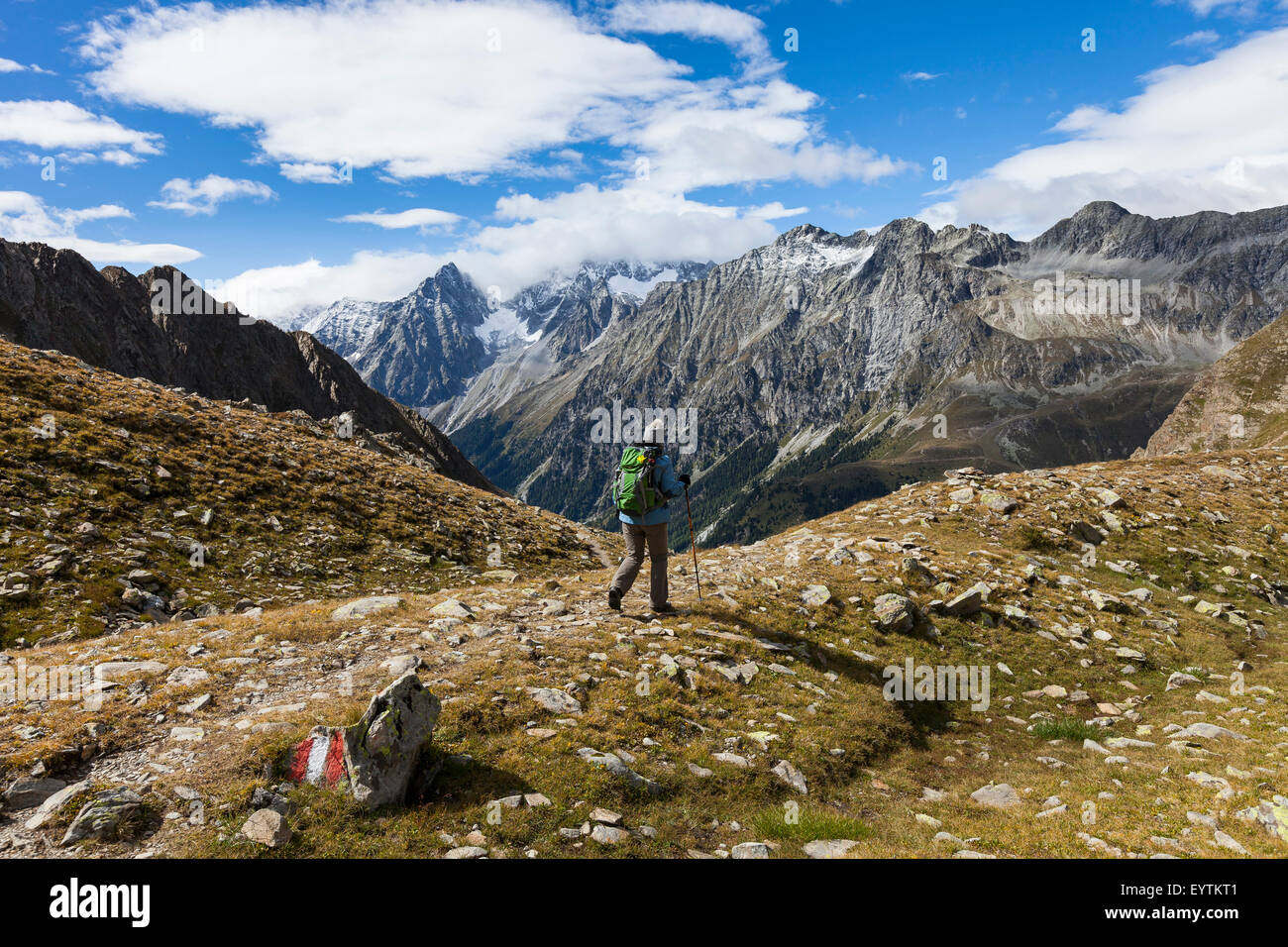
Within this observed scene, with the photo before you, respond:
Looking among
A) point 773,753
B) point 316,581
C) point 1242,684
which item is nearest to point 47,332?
point 316,581

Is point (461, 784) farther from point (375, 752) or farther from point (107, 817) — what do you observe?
point (107, 817)

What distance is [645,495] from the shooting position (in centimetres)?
1482

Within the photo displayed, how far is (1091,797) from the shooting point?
9500mm

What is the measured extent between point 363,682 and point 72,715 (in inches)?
151

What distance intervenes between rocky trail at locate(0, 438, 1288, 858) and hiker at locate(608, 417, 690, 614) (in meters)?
1.58

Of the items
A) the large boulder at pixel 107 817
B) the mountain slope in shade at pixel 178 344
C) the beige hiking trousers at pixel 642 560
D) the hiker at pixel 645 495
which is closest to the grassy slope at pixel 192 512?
the beige hiking trousers at pixel 642 560

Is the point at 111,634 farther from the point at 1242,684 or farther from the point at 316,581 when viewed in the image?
the point at 1242,684

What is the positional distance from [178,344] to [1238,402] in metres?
279

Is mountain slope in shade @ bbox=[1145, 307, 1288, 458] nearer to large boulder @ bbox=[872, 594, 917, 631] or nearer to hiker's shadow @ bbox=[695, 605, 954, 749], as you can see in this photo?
large boulder @ bbox=[872, 594, 917, 631]

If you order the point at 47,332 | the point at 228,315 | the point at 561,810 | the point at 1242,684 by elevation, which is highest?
the point at 228,315

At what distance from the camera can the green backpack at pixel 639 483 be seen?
14.8 meters

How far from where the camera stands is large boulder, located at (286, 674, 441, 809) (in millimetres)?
7496

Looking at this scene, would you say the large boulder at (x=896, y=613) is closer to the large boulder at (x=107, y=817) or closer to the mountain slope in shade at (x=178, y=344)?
the large boulder at (x=107, y=817)

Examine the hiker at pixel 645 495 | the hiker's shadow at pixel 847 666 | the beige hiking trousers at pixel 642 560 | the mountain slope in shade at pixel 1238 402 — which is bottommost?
the hiker's shadow at pixel 847 666
